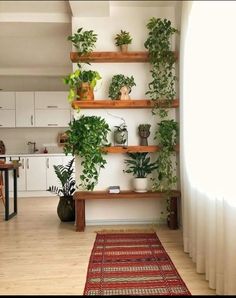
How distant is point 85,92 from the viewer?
3.24m

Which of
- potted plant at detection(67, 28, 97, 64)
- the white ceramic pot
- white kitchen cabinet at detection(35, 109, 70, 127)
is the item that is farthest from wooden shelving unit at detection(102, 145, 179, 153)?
white kitchen cabinet at detection(35, 109, 70, 127)

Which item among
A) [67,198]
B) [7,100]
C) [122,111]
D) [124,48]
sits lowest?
[67,198]

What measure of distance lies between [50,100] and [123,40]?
2.99m

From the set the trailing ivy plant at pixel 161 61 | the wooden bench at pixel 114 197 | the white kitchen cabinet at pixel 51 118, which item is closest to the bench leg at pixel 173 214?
the wooden bench at pixel 114 197

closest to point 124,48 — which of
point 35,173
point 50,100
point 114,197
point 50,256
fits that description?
point 114,197

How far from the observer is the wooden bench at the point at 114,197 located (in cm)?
315

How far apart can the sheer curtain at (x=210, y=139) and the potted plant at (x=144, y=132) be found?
33.6 inches

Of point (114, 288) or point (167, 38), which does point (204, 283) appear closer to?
point (114, 288)

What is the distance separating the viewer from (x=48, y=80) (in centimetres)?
621

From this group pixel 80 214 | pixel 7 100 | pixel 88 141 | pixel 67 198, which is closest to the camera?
pixel 88 141

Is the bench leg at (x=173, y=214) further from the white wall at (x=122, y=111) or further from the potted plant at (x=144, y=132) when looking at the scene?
the potted plant at (x=144, y=132)

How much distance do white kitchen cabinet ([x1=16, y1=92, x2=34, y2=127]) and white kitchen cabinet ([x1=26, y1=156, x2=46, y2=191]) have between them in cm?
76

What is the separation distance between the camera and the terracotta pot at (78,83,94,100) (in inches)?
127

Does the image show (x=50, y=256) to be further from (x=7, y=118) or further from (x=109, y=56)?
(x=7, y=118)
